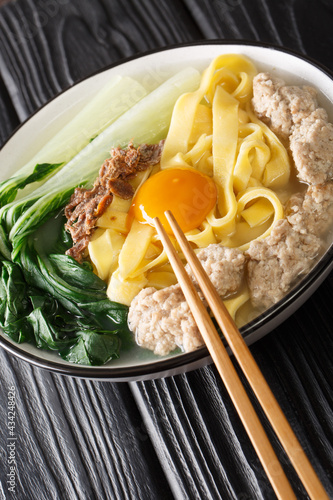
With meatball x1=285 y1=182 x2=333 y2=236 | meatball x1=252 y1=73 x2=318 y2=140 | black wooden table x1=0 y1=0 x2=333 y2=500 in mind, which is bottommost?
black wooden table x1=0 y1=0 x2=333 y2=500

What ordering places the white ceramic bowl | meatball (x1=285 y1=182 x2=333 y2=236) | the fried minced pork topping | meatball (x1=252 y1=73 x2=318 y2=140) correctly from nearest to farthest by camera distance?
the white ceramic bowl < meatball (x1=285 y1=182 x2=333 y2=236) < meatball (x1=252 y1=73 x2=318 y2=140) < the fried minced pork topping

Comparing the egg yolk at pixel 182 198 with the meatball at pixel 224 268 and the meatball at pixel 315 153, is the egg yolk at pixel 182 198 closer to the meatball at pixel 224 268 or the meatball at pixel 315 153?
the meatball at pixel 224 268

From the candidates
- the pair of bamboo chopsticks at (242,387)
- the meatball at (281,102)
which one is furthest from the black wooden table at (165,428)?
the meatball at (281,102)

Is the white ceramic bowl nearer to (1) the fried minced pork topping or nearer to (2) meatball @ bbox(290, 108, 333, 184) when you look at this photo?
(2) meatball @ bbox(290, 108, 333, 184)

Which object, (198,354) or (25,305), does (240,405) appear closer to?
(198,354)

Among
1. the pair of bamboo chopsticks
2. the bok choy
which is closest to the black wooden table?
the bok choy

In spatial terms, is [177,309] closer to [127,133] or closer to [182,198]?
[182,198]

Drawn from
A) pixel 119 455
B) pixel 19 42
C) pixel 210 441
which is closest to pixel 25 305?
pixel 119 455

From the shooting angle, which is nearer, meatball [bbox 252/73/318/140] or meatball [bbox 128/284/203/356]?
meatball [bbox 128/284/203/356]
